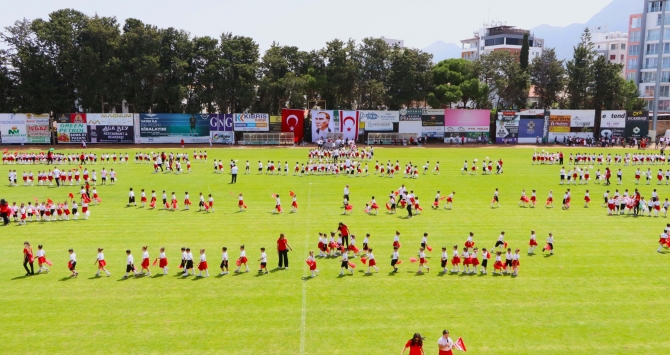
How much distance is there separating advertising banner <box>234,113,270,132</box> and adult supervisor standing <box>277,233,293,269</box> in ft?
167

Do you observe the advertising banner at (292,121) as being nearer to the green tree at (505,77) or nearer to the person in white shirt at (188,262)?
the green tree at (505,77)

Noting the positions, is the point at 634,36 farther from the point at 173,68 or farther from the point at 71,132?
the point at 71,132

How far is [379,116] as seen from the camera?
68.1 metres

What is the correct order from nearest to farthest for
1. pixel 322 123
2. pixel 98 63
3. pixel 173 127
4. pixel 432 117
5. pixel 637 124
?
1. pixel 98 63
2. pixel 173 127
3. pixel 637 124
4. pixel 322 123
5. pixel 432 117

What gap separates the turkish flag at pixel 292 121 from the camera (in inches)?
2660

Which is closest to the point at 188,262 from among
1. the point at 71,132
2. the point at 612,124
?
the point at 71,132

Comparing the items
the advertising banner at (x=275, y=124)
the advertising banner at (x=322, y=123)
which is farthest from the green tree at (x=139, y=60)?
the advertising banner at (x=322, y=123)

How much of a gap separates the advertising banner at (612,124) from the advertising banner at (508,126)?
11618 mm

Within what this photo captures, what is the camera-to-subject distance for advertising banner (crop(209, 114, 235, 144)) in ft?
217

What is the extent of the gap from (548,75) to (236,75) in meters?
47.6

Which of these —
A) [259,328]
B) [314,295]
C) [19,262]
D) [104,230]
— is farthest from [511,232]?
[19,262]

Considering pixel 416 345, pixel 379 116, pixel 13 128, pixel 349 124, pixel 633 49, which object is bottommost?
pixel 416 345

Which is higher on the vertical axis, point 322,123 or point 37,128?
point 322,123

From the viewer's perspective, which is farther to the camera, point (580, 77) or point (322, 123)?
point (580, 77)
